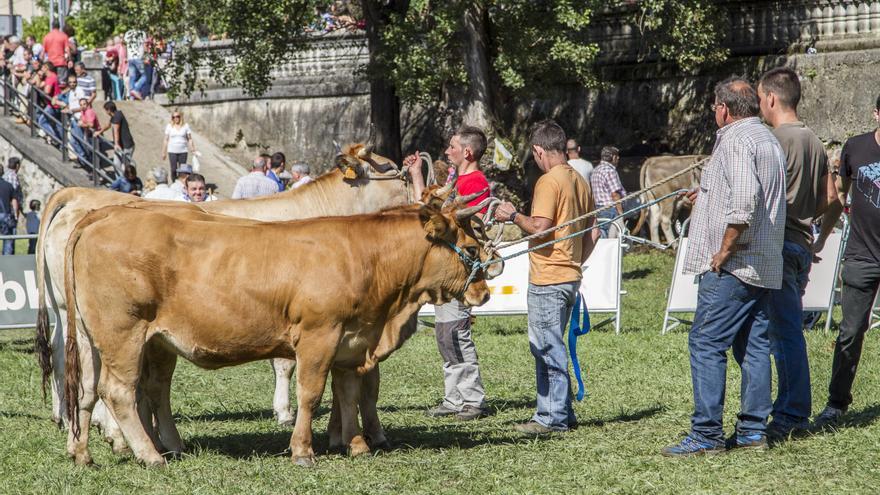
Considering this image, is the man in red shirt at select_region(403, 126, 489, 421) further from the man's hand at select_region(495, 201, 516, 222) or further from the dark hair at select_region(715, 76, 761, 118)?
the dark hair at select_region(715, 76, 761, 118)

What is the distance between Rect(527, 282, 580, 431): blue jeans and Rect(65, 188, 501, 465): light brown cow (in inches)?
48.2

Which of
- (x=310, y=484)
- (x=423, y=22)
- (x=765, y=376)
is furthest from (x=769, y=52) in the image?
(x=310, y=484)

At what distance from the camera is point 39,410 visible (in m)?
11.1

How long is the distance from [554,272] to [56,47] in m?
23.8

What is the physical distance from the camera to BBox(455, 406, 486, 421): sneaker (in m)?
10.3

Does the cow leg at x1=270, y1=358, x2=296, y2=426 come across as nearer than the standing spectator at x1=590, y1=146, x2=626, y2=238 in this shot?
Yes

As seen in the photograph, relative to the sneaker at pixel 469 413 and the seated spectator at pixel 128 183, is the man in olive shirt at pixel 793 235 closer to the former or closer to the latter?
the sneaker at pixel 469 413

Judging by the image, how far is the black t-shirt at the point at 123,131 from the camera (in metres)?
27.2

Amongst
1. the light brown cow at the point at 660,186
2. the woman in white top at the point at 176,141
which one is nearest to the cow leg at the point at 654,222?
the light brown cow at the point at 660,186

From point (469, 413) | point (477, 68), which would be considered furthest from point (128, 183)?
point (469, 413)

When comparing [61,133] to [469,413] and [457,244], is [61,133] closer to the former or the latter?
[469,413]

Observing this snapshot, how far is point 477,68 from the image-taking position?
2242cm

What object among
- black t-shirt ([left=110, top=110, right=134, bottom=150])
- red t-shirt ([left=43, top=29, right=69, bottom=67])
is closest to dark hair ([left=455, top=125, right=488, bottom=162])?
black t-shirt ([left=110, top=110, right=134, bottom=150])

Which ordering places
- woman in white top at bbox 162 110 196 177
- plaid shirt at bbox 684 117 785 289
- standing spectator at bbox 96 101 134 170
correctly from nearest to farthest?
plaid shirt at bbox 684 117 785 289 < woman in white top at bbox 162 110 196 177 < standing spectator at bbox 96 101 134 170
